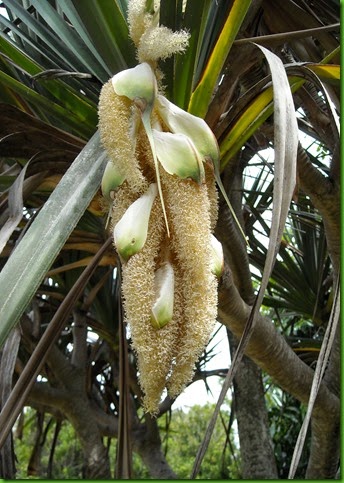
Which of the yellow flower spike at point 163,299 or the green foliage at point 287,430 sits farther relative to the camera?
the green foliage at point 287,430

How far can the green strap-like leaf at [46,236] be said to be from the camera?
578mm

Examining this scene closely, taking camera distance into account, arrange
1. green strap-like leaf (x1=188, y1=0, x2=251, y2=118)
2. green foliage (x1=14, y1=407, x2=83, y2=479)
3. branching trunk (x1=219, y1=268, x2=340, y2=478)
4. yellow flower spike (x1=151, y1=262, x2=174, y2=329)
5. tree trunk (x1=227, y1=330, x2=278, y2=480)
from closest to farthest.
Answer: yellow flower spike (x1=151, y1=262, x2=174, y2=329) < green strap-like leaf (x1=188, y1=0, x2=251, y2=118) < branching trunk (x1=219, y1=268, x2=340, y2=478) < tree trunk (x1=227, y1=330, x2=278, y2=480) < green foliage (x1=14, y1=407, x2=83, y2=479)

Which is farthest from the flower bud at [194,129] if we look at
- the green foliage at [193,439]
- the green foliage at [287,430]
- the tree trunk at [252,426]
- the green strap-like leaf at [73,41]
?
the green foliage at [193,439]

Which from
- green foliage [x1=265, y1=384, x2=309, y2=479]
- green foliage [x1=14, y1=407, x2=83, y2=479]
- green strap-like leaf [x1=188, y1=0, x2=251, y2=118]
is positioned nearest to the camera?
green strap-like leaf [x1=188, y1=0, x2=251, y2=118]

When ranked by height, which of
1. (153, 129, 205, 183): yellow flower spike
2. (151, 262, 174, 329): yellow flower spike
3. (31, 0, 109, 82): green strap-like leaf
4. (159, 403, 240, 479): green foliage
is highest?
(159, 403, 240, 479): green foliage

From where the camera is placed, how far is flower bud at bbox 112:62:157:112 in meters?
0.65

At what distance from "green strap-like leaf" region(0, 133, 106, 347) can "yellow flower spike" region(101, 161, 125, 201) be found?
0.03 m

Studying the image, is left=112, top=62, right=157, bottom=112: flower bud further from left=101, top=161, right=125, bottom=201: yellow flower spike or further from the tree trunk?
the tree trunk

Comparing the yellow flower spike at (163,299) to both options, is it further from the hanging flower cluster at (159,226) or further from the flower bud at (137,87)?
the flower bud at (137,87)

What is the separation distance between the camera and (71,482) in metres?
0.89

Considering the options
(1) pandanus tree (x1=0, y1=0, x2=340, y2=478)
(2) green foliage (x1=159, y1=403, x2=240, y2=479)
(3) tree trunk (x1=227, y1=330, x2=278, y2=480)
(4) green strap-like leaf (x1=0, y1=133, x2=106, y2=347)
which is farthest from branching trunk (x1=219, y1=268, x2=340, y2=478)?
(2) green foliage (x1=159, y1=403, x2=240, y2=479)

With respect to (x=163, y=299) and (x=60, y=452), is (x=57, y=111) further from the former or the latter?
(x=60, y=452)

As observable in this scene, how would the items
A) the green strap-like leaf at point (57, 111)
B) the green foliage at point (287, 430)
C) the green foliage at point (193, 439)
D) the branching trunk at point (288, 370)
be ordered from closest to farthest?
the green strap-like leaf at point (57, 111), the branching trunk at point (288, 370), the green foliage at point (287, 430), the green foliage at point (193, 439)

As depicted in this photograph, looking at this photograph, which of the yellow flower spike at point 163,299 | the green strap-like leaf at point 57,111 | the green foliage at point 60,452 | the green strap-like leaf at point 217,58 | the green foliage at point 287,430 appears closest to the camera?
the yellow flower spike at point 163,299
